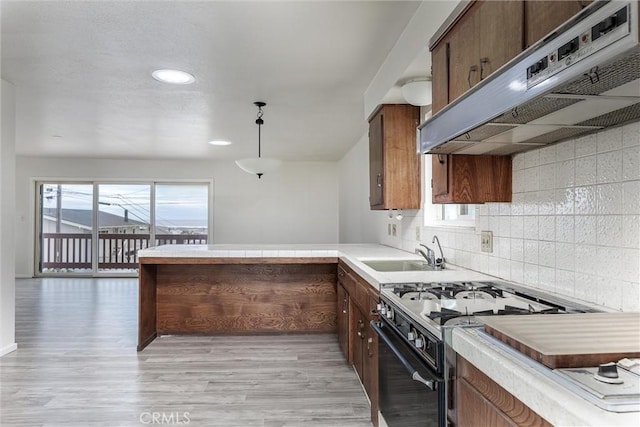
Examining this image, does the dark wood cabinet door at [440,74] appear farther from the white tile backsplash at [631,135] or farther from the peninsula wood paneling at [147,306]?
the peninsula wood paneling at [147,306]

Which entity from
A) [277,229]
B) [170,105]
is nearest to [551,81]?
[170,105]

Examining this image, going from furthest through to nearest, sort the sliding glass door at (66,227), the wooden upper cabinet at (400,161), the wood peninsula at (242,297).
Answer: the sliding glass door at (66,227)
the wood peninsula at (242,297)
the wooden upper cabinet at (400,161)

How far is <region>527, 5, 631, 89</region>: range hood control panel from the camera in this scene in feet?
2.23

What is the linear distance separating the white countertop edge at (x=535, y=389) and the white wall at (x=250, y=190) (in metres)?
6.75

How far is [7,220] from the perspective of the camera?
10.9 feet

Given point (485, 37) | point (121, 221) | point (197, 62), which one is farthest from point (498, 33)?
point (121, 221)

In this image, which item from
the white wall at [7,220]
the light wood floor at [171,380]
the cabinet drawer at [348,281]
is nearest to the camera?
the light wood floor at [171,380]

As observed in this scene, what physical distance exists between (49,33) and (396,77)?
2.18m

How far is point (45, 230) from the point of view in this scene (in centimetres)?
751

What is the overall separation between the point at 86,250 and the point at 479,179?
26.3 ft

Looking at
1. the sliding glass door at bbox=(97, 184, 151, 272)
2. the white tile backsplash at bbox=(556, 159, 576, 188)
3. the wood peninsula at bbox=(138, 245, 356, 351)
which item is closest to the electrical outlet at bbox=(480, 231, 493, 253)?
the white tile backsplash at bbox=(556, 159, 576, 188)

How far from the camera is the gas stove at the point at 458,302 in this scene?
1265 mm

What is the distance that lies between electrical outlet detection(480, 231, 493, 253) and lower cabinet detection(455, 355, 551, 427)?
108 cm

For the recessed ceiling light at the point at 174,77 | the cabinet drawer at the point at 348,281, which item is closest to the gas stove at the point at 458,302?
the cabinet drawer at the point at 348,281
